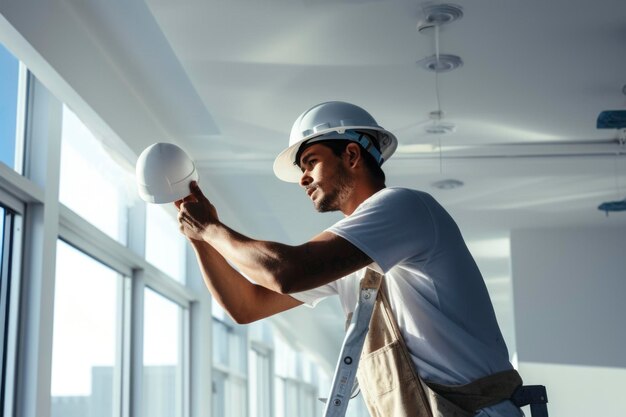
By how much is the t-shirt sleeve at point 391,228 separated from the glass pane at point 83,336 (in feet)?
8.40

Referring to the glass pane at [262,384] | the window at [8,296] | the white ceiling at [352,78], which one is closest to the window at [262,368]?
the glass pane at [262,384]

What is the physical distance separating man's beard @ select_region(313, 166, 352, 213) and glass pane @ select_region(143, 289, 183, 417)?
385cm

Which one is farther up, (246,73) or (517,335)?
(246,73)

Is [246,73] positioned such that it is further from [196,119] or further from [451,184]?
[451,184]

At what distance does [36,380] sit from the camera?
346 cm

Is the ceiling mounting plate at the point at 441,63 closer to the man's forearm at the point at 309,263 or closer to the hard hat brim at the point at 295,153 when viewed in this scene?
the hard hat brim at the point at 295,153

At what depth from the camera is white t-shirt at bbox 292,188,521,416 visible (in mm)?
1636

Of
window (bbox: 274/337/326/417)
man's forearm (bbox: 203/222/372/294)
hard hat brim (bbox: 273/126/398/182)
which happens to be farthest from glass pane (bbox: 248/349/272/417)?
man's forearm (bbox: 203/222/372/294)

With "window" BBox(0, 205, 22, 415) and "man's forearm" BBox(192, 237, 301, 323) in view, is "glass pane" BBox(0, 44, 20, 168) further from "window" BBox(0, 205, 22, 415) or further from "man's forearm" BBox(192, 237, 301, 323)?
"man's forearm" BBox(192, 237, 301, 323)

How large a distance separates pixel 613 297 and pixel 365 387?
5545 mm

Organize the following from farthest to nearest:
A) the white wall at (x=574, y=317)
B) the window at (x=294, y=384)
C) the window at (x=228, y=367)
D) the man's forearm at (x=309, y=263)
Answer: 1. the window at (x=294, y=384)
2. the window at (x=228, y=367)
3. the white wall at (x=574, y=317)
4. the man's forearm at (x=309, y=263)

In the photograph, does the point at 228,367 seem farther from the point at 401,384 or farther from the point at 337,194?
the point at 401,384

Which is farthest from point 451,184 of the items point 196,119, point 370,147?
point 370,147

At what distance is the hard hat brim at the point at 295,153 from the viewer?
1953mm
